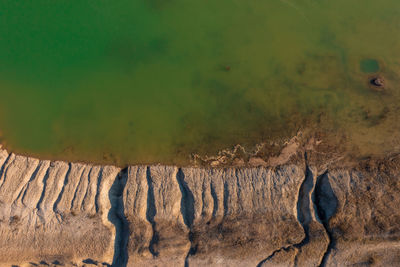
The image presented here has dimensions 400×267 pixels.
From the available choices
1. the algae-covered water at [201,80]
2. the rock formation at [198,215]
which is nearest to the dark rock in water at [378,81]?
the algae-covered water at [201,80]

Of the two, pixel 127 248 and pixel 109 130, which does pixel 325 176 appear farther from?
pixel 109 130

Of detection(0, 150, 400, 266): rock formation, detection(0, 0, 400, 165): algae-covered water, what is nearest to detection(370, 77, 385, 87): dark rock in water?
detection(0, 0, 400, 165): algae-covered water

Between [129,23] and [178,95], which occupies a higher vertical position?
[129,23]

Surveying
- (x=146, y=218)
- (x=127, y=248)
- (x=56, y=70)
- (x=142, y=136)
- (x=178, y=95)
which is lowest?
(x=127, y=248)

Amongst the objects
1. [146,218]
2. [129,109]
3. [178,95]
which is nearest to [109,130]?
[129,109]

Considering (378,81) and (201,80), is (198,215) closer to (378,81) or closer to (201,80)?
(201,80)
